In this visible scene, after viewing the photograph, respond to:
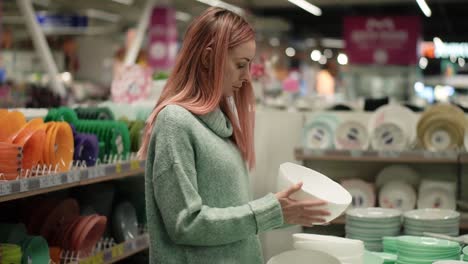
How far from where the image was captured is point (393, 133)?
448 cm

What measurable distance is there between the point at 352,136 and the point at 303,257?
2439 mm

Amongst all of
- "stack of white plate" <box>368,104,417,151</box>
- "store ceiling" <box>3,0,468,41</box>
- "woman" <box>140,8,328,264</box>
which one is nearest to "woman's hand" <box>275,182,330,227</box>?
"woman" <box>140,8,328,264</box>

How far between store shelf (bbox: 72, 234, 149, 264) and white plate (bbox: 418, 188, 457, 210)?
1.88 metres

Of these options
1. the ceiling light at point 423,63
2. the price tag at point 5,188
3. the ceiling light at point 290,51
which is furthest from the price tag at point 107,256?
the ceiling light at point 423,63

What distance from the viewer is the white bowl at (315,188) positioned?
2.03 m

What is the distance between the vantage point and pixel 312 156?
4.48 m

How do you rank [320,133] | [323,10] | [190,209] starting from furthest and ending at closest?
[323,10] < [320,133] < [190,209]

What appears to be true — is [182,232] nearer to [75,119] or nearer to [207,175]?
[207,175]

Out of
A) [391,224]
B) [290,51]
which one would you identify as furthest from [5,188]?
[290,51]

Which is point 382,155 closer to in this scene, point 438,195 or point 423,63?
point 438,195

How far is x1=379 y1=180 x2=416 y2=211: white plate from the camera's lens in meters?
4.56

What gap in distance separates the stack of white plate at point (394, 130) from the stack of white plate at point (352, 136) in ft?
0.18

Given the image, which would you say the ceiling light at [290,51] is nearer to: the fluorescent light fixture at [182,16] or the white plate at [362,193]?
the fluorescent light fixture at [182,16]

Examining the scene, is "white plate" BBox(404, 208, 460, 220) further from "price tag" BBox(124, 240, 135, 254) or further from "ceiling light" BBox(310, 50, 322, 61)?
"ceiling light" BBox(310, 50, 322, 61)
